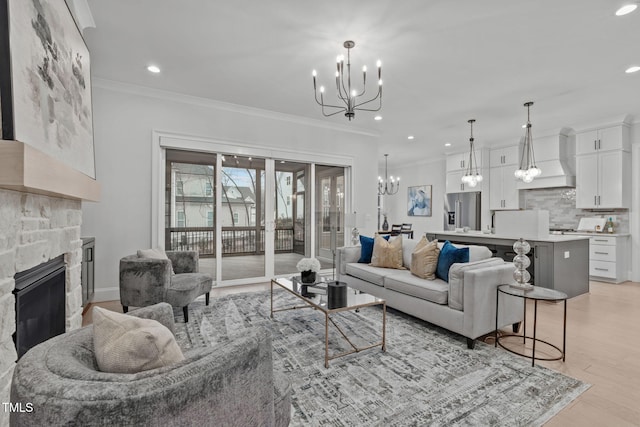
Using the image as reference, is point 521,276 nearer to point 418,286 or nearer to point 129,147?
point 418,286

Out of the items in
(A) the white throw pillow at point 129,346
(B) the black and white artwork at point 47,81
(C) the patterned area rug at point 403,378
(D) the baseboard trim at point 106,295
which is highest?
(B) the black and white artwork at point 47,81

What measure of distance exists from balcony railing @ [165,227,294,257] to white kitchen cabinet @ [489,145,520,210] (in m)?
4.84

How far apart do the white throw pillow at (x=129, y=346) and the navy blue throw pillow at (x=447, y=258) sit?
269 cm

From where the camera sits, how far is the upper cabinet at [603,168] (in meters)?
5.13

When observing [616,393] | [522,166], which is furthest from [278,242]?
[522,166]

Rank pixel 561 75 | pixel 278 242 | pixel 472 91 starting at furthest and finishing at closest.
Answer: pixel 278 242 → pixel 472 91 → pixel 561 75

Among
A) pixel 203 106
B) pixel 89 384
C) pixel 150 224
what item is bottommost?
pixel 89 384

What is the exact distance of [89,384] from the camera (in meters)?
0.77

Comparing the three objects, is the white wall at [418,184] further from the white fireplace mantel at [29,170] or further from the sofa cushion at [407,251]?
the white fireplace mantel at [29,170]

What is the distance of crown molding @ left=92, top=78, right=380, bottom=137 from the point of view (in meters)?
3.88

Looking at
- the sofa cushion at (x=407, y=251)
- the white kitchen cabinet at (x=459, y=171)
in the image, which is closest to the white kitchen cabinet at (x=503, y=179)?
the white kitchen cabinet at (x=459, y=171)

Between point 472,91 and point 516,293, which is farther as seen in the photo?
point 472,91

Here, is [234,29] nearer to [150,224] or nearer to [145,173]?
[145,173]

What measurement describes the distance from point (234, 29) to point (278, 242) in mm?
3323
